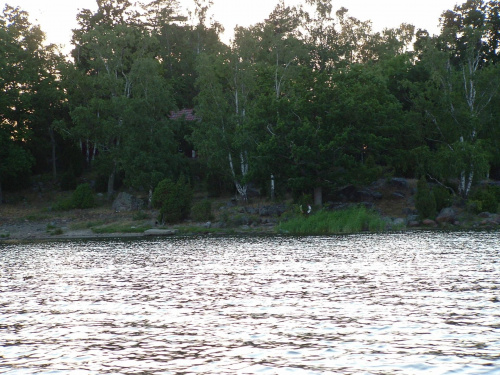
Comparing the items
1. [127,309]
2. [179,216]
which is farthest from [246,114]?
[127,309]

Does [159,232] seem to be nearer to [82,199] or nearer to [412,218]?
[82,199]

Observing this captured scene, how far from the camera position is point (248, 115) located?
6356cm

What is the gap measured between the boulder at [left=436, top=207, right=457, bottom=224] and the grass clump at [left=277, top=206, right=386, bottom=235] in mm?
5752

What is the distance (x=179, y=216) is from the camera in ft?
189

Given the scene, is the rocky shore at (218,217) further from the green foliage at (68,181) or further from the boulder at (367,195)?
the green foliage at (68,181)

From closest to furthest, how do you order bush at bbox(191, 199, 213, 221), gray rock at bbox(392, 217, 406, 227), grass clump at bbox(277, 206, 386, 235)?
grass clump at bbox(277, 206, 386, 235) < gray rock at bbox(392, 217, 406, 227) < bush at bbox(191, 199, 213, 221)

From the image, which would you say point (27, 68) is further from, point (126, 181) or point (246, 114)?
point (246, 114)

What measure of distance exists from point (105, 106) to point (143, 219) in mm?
17495

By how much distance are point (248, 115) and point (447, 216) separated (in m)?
23.0

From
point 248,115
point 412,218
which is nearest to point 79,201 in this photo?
point 248,115

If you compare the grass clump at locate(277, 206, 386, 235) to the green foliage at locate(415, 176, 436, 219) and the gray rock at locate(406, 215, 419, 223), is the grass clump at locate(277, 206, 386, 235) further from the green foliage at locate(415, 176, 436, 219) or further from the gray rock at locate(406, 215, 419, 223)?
the green foliage at locate(415, 176, 436, 219)

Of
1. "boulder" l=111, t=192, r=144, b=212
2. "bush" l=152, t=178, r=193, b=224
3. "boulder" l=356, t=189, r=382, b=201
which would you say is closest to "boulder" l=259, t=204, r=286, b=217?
"bush" l=152, t=178, r=193, b=224

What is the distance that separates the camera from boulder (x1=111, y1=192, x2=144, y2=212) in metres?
65.0

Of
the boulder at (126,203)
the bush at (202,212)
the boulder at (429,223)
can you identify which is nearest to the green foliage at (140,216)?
the boulder at (126,203)
